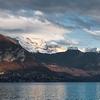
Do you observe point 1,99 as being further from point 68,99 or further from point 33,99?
point 68,99

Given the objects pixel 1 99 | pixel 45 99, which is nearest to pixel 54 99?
pixel 45 99

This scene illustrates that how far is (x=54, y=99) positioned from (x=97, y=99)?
70.2ft

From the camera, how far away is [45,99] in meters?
155

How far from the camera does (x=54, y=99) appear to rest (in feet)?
511

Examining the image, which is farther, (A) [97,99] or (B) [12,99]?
(A) [97,99]

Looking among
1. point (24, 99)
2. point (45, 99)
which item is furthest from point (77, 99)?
point (24, 99)

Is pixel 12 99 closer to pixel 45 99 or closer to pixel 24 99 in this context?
pixel 24 99

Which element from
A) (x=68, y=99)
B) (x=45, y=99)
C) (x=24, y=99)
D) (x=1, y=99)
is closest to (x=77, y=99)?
(x=68, y=99)

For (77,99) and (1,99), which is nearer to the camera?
(1,99)

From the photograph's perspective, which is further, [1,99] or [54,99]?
[54,99]

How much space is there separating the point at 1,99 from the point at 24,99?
36.4 ft

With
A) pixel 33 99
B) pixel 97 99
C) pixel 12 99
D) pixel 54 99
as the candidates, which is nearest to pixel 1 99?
pixel 12 99

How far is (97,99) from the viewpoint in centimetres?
→ 16075

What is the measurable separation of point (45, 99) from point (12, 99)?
52.5 ft
